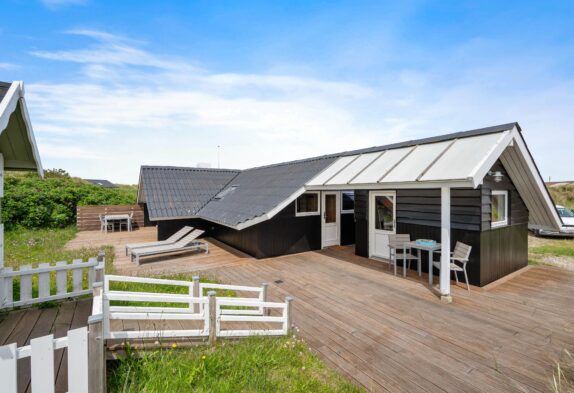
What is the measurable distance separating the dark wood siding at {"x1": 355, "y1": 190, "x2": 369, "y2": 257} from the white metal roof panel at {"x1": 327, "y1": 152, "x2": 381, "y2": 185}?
0.93 m

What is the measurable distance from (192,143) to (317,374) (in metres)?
18.5

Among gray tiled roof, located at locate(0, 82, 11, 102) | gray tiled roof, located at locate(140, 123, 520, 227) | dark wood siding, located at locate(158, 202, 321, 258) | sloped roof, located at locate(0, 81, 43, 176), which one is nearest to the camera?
sloped roof, located at locate(0, 81, 43, 176)

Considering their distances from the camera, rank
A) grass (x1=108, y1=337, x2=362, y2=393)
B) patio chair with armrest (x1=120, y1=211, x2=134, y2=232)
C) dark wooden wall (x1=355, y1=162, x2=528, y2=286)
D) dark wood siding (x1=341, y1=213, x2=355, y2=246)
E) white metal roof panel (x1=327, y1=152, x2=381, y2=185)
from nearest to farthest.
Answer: grass (x1=108, y1=337, x2=362, y2=393) → dark wooden wall (x1=355, y1=162, x2=528, y2=286) → white metal roof panel (x1=327, y1=152, x2=381, y2=185) → dark wood siding (x1=341, y1=213, x2=355, y2=246) → patio chair with armrest (x1=120, y1=211, x2=134, y2=232)

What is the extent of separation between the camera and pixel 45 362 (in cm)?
190

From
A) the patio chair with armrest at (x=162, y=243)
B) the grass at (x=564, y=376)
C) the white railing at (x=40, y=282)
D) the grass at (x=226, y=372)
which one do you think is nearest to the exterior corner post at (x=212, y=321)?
the grass at (x=226, y=372)

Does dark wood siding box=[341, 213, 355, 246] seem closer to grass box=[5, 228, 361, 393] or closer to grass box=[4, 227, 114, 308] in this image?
grass box=[5, 228, 361, 393]

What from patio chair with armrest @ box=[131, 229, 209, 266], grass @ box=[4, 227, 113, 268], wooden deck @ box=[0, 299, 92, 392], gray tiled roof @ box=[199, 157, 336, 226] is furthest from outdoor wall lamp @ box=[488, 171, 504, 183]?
grass @ box=[4, 227, 113, 268]

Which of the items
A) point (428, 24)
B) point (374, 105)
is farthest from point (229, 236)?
point (428, 24)

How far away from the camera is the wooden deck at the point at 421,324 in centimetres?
313

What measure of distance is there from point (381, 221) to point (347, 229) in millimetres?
2476

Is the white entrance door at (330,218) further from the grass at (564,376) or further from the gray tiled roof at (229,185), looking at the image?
the grass at (564,376)

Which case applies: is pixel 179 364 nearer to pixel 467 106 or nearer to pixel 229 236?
pixel 229 236

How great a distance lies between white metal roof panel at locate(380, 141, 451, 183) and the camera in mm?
5824

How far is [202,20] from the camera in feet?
29.7
